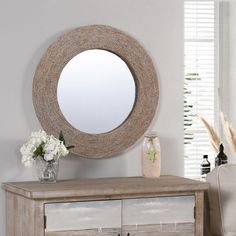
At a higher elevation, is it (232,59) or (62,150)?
(232,59)

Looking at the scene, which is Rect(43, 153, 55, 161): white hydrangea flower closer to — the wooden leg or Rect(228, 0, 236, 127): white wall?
the wooden leg

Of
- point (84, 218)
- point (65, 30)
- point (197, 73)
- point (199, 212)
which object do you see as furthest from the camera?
point (197, 73)

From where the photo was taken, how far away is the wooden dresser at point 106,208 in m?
3.42

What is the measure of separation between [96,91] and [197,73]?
183cm

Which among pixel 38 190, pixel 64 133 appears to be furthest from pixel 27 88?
pixel 38 190

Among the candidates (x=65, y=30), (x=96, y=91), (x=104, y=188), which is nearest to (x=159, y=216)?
(x=104, y=188)

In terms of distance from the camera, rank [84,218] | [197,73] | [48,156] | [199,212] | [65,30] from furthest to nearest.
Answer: [197,73]
[65,30]
[199,212]
[48,156]
[84,218]

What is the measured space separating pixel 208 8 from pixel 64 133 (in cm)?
225

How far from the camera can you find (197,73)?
5.61 meters

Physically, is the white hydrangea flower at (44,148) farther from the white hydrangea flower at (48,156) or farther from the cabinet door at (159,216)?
the cabinet door at (159,216)

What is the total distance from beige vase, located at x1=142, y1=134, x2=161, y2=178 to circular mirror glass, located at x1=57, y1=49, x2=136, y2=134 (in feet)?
0.64

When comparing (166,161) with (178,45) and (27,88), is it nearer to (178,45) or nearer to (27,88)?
(178,45)

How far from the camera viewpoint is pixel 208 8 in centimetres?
563

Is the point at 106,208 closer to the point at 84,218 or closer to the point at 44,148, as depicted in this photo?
the point at 84,218
